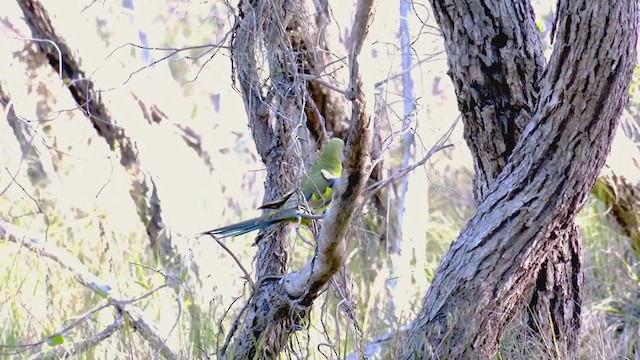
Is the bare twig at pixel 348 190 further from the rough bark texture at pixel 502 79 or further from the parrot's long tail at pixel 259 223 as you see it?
the rough bark texture at pixel 502 79

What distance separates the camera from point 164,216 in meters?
5.59

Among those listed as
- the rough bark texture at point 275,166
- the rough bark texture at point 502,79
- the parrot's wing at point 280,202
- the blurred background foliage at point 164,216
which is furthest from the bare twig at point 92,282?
the rough bark texture at point 502,79

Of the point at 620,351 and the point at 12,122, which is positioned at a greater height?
the point at 12,122

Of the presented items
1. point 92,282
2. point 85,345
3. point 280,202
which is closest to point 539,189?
point 280,202

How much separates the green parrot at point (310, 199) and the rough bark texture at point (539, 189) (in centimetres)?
46

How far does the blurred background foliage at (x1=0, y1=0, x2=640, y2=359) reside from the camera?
4340mm

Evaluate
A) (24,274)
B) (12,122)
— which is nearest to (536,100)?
(24,274)

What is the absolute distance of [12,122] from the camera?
6176 millimetres

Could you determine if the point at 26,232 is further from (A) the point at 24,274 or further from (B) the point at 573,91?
(B) the point at 573,91

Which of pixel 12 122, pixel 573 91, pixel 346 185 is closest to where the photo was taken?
pixel 346 185

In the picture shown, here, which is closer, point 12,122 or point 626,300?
point 626,300

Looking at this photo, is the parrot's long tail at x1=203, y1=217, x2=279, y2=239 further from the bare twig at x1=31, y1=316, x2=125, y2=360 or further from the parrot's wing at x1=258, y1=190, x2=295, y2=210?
the bare twig at x1=31, y1=316, x2=125, y2=360

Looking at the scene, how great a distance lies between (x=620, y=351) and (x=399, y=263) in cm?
Result: 160

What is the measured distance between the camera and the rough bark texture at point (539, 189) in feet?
9.37
